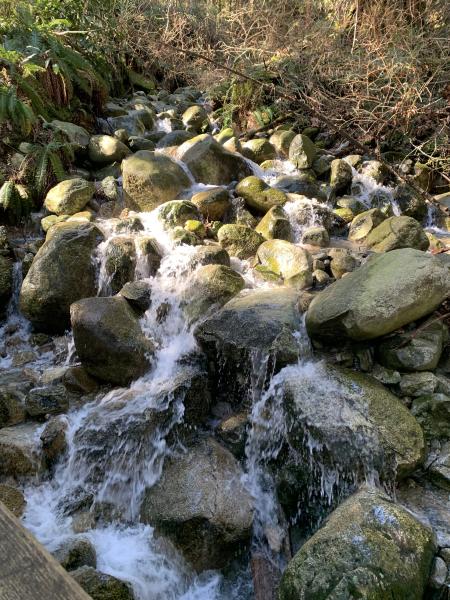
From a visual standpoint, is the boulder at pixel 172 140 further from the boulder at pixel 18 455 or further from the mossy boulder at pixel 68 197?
the boulder at pixel 18 455

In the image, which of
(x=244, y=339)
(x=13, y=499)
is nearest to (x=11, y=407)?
(x=13, y=499)

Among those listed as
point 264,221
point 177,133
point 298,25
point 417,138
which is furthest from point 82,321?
point 298,25

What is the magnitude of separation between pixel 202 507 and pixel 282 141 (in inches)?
290

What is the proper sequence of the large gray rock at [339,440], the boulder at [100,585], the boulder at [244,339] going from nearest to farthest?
the boulder at [100,585], the large gray rock at [339,440], the boulder at [244,339]

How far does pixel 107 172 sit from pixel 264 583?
21.1 ft

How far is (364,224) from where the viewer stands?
649cm

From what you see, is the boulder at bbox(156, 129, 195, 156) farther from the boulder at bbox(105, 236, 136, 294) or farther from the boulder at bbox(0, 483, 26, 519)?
the boulder at bbox(0, 483, 26, 519)

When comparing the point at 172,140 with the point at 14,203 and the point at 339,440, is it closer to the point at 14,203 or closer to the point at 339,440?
the point at 14,203

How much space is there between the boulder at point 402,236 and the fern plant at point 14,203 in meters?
4.80

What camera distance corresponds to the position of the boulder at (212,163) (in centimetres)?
728

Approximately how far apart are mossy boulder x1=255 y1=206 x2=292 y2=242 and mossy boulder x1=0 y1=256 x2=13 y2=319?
324 centimetres

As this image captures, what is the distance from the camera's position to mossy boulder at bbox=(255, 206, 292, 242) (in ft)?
20.2

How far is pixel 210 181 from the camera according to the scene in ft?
23.9

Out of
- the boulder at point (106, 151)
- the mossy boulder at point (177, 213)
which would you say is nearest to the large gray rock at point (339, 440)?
the mossy boulder at point (177, 213)
